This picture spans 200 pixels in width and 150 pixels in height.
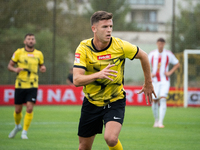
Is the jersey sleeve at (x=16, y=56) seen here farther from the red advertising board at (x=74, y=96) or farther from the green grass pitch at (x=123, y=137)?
the red advertising board at (x=74, y=96)

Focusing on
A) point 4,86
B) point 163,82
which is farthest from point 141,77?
point 163,82

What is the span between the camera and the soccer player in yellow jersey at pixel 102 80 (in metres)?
4.96

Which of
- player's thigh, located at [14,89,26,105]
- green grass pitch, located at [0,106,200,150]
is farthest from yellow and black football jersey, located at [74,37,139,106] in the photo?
player's thigh, located at [14,89,26,105]

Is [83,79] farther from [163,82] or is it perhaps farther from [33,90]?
[163,82]

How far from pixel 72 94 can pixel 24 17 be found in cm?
558

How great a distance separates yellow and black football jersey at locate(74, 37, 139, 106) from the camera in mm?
5016

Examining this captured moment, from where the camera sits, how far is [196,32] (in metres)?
22.3

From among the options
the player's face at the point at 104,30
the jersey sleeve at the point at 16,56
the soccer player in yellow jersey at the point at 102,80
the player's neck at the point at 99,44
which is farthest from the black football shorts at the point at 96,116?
the jersey sleeve at the point at 16,56

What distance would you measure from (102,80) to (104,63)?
0.79ft

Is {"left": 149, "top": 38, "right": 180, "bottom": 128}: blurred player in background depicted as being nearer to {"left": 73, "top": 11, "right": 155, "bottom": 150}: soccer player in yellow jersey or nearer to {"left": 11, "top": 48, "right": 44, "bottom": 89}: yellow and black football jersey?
{"left": 11, "top": 48, "right": 44, "bottom": 89}: yellow and black football jersey

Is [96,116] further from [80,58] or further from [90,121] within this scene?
[80,58]

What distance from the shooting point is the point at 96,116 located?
16.7ft

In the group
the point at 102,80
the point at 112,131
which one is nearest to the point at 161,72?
the point at 102,80

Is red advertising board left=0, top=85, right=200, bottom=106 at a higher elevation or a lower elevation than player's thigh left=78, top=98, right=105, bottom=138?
lower
